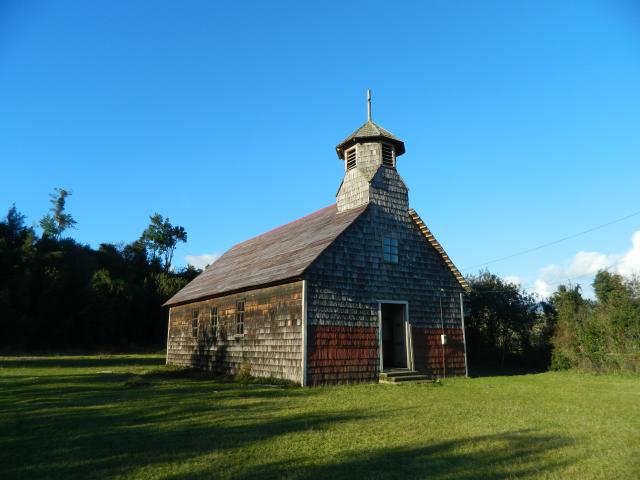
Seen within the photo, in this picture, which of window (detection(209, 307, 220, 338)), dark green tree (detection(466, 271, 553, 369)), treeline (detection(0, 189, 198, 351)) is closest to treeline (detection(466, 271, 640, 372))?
dark green tree (detection(466, 271, 553, 369))

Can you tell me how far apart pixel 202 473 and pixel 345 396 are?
7.61 m

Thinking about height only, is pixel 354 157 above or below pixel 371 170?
above

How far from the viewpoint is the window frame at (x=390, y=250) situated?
1784cm

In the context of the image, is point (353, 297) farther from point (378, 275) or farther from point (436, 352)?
point (436, 352)

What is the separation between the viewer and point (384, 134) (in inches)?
751

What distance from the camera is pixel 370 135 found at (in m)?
18.9

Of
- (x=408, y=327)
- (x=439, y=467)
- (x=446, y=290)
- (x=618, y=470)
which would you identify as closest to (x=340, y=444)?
(x=439, y=467)

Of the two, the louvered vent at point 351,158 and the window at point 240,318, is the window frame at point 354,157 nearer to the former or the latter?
the louvered vent at point 351,158

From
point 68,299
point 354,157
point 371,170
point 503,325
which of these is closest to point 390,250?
point 371,170

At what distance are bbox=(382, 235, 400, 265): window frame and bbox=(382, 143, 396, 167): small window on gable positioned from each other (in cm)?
328

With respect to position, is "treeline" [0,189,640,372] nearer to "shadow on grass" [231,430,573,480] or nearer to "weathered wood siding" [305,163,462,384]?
"weathered wood siding" [305,163,462,384]

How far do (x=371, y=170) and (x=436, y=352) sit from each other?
7.82 meters

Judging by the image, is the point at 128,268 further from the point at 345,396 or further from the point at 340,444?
the point at 340,444

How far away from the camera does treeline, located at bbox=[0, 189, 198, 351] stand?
38.8 meters
